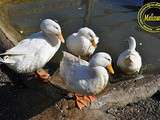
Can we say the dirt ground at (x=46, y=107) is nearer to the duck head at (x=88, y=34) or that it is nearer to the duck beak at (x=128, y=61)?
the duck beak at (x=128, y=61)

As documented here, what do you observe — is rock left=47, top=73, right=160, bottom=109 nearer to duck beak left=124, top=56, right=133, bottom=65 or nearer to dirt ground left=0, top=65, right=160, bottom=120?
dirt ground left=0, top=65, right=160, bottom=120

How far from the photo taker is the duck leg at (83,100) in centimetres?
646

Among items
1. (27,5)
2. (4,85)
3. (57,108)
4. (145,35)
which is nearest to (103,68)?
(57,108)

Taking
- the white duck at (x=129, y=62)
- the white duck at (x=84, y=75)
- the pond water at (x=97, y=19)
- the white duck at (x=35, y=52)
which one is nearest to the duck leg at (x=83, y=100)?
the white duck at (x=84, y=75)

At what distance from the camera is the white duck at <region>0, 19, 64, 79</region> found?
21.2ft

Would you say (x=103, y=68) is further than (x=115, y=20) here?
No

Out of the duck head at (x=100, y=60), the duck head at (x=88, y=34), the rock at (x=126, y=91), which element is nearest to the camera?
the duck head at (x=100, y=60)

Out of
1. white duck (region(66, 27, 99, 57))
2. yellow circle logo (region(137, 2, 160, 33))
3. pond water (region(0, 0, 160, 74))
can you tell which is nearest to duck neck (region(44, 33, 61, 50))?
white duck (region(66, 27, 99, 57))

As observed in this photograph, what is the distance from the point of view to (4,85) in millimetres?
6840

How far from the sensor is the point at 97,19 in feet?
28.9

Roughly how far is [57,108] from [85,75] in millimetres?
590

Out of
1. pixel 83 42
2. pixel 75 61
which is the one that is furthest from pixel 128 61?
pixel 75 61

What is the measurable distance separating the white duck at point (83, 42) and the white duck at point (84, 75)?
847 millimetres

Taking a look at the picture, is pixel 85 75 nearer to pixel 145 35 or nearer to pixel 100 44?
pixel 100 44
